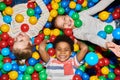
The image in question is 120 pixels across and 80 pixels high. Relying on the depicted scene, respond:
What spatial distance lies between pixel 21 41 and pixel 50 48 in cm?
25

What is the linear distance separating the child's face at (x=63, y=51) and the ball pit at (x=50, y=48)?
13 cm

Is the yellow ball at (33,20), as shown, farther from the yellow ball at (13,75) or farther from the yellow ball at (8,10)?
the yellow ball at (13,75)

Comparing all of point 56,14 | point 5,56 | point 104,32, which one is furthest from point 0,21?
point 104,32

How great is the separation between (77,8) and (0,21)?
68 centimetres

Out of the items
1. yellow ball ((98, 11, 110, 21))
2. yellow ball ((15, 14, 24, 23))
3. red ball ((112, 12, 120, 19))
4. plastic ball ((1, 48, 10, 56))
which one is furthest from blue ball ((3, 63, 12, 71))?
red ball ((112, 12, 120, 19))

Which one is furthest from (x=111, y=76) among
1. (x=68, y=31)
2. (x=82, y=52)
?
(x=68, y=31)

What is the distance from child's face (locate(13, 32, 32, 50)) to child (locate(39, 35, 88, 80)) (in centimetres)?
23

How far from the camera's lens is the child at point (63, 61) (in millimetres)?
2102

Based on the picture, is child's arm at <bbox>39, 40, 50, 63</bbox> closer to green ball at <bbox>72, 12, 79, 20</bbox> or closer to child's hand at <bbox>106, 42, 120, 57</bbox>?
green ball at <bbox>72, 12, 79, 20</bbox>

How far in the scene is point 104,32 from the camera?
7.69 feet

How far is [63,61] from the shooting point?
2145mm

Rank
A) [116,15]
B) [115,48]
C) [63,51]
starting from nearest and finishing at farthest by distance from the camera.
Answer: [115,48]
[63,51]
[116,15]

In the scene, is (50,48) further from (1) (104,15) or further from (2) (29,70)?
(1) (104,15)

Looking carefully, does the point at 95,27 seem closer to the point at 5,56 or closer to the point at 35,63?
the point at 35,63
